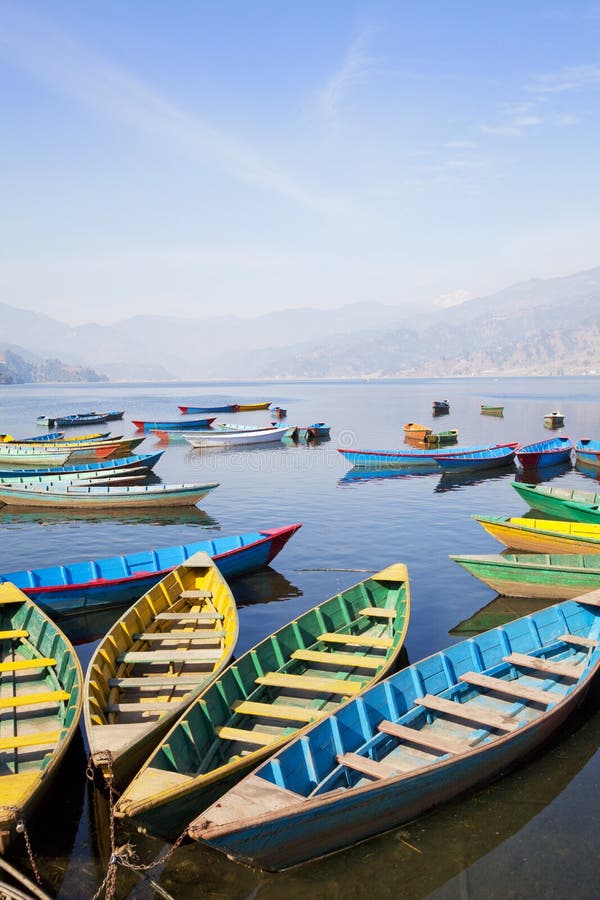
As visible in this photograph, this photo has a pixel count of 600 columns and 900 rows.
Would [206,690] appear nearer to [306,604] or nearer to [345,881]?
[345,881]

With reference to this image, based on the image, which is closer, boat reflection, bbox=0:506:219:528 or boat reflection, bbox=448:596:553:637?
boat reflection, bbox=448:596:553:637

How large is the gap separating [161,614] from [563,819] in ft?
30.0

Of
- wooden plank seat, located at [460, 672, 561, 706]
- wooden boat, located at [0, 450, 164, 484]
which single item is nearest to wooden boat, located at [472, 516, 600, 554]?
wooden plank seat, located at [460, 672, 561, 706]

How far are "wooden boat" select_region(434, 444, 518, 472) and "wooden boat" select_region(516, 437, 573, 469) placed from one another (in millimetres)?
844

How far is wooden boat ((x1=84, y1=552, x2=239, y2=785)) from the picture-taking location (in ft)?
30.5

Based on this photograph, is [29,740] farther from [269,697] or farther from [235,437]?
[235,437]

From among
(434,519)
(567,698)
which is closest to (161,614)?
(567,698)

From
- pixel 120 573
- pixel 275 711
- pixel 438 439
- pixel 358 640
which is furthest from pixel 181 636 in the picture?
pixel 438 439

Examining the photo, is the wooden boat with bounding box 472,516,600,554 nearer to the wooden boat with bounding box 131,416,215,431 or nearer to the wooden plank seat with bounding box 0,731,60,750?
the wooden plank seat with bounding box 0,731,60,750

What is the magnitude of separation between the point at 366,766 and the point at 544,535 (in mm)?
13592

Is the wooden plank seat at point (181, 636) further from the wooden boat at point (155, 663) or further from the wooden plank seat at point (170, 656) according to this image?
the wooden plank seat at point (170, 656)

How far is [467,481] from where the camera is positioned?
38.1 m

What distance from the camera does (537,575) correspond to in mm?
18078

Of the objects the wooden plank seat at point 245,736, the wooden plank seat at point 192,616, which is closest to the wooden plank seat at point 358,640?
the wooden plank seat at point 192,616
